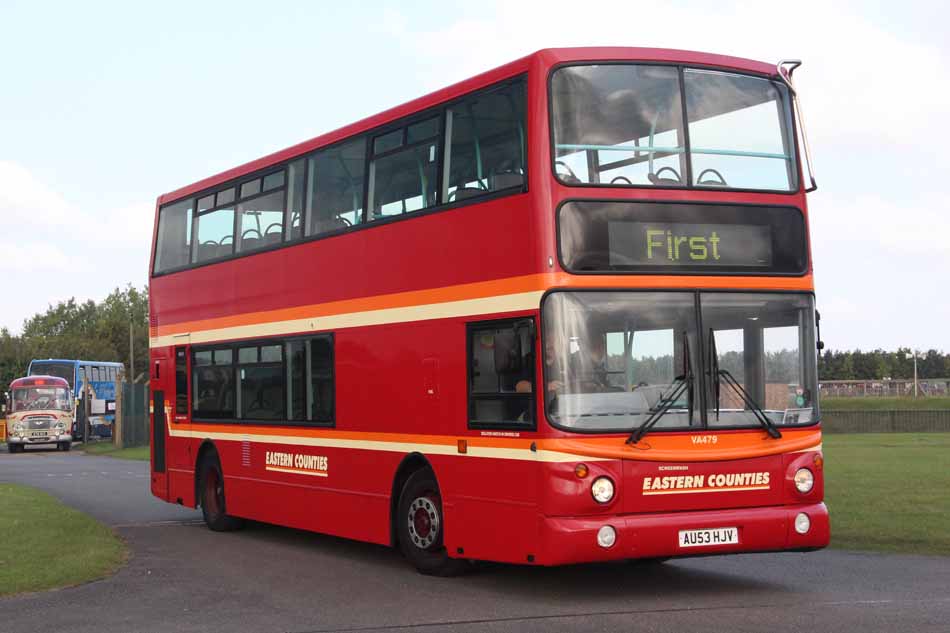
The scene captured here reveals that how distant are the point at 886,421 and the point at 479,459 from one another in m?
48.0

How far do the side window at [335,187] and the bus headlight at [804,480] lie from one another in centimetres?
540

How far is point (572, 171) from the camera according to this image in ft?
38.4

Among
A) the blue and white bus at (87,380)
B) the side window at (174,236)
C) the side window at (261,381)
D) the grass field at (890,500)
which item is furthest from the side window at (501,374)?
the blue and white bus at (87,380)

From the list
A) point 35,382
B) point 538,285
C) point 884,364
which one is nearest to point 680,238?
point 538,285

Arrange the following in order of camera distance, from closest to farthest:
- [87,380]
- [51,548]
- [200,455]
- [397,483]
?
[397,483] → [51,548] → [200,455] → [87,380]

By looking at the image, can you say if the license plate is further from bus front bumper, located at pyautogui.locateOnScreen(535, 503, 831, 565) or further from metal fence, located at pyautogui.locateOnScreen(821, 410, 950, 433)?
metal fence, located at pyautogui.locateOnScreen(821, 410, 950, 433)

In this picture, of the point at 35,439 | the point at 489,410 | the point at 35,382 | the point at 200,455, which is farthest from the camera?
the point at 35,382

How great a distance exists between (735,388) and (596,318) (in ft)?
4.56

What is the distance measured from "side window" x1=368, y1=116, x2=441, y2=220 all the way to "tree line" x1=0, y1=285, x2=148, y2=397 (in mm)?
94927

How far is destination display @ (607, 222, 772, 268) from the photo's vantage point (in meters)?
11.7

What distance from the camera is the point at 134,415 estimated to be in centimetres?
5566

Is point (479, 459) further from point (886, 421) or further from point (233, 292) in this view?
point (886, 421)

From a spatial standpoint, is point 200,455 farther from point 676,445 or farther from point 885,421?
point 885,421

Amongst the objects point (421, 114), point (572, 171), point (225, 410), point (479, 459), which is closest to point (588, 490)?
point (479, 459)
